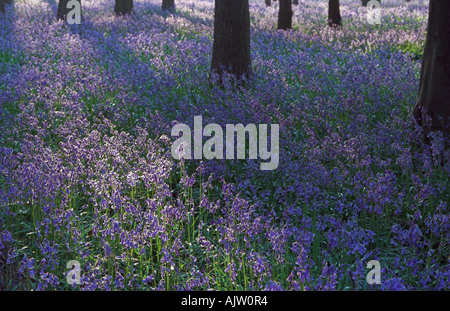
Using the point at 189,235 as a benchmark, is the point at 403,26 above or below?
above

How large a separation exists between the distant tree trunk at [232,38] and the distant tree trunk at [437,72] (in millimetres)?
3919

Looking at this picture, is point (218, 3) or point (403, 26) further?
point (403, 26)

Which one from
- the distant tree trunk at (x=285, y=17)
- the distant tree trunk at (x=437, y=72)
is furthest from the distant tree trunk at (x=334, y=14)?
the distant tree trunk at (x=437, y=72)

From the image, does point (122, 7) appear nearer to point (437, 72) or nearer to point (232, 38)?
point (232, 38)

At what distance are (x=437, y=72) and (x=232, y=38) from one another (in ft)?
14.4

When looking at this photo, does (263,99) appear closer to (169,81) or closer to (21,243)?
(169,81)

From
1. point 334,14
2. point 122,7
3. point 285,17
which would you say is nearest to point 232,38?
point 285,17

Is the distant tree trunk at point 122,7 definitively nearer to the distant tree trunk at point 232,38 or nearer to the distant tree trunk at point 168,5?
the distant tree trunk at point 168,5

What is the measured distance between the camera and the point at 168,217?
433 cm

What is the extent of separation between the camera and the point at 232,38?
31.6ft

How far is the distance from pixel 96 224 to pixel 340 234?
2073mm
